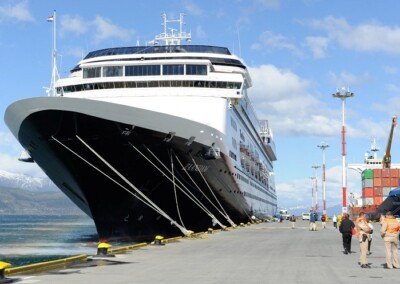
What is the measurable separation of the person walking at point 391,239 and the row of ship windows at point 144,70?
24025 millimetres

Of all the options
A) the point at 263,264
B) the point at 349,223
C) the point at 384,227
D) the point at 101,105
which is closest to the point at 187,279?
the point at 263,264

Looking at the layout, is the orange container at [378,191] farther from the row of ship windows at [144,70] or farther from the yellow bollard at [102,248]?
the yellow bollard at [102,248]

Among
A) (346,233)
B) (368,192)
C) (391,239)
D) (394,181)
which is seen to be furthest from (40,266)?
(368,192)

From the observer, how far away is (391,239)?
599 inches

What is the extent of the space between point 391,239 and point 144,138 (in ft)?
44.6

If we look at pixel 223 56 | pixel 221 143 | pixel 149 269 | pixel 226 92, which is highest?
pixel 223 56

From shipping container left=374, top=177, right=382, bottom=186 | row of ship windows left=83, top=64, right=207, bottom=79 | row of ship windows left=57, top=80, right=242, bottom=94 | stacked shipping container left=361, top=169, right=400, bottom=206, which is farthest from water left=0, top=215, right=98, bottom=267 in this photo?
shipping container left=374, top=177, right=382, bottom=186

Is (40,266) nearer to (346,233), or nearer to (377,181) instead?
(346,233)

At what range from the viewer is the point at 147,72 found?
37812 millimetres

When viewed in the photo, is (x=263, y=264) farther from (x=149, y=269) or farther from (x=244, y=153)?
(x=244, y=153)

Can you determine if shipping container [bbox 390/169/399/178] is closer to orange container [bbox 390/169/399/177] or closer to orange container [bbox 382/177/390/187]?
orange container [bbox 390/169/399/177]

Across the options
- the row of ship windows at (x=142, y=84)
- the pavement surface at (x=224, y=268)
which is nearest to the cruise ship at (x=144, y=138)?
the row of ship windows at (x=142, y=84)

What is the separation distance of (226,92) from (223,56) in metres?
5.79

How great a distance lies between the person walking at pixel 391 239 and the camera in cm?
1499
